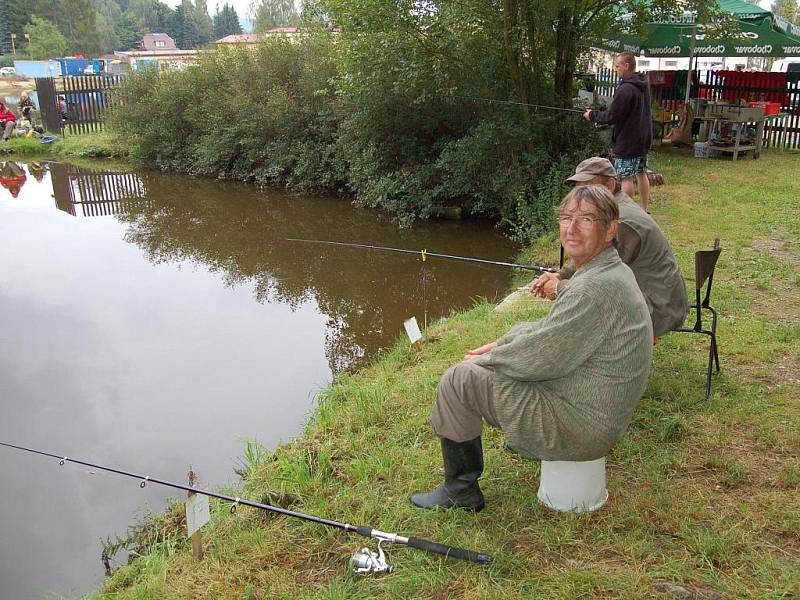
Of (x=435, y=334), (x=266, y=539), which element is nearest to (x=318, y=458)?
(x=266, y=539)

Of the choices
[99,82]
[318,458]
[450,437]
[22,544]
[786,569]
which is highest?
[99,82]

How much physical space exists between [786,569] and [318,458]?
→ 2097mm

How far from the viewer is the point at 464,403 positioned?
2.59m

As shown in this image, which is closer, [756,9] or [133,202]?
[756,9]

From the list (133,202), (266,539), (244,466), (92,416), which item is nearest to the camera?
(266,539)

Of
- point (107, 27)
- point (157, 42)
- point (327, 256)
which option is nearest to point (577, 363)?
point (327, 256)

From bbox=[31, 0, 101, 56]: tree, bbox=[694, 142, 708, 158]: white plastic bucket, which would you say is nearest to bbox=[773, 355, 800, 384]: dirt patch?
bbox=[694, 142, 708, 158]: white plastic bucket

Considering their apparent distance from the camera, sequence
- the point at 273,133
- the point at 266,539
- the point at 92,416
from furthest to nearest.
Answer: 1. the point at 273,133
2. the point at 92,416
3. the point at 266,539

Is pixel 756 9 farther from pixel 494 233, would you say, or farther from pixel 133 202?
pixel 133 202

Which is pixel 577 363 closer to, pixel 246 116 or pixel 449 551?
pixel 449 551

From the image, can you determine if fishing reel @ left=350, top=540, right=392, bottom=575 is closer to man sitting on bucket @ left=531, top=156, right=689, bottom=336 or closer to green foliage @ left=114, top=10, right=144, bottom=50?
man sitting on bucket @ left=531, top=156, right=689, bottom=336

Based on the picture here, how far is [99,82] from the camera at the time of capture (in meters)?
21.2

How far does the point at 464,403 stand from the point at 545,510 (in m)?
0.59

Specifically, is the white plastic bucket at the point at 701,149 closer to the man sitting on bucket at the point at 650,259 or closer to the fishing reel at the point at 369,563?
the man sitting on bucket at the point at 650,259
